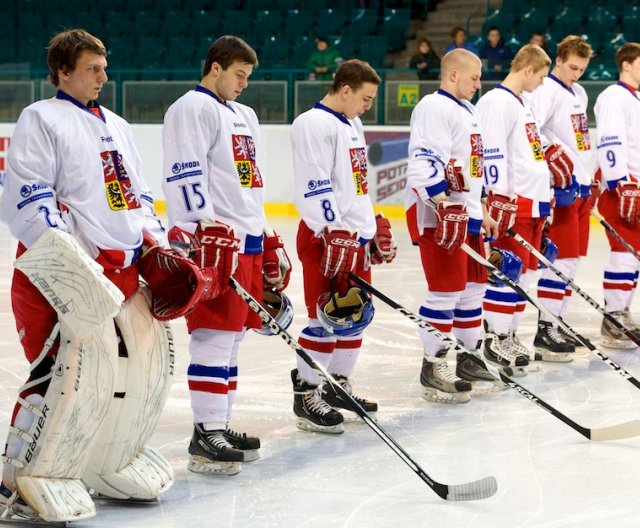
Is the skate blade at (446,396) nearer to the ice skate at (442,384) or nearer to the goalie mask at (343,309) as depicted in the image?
the ice skate at (442,384)

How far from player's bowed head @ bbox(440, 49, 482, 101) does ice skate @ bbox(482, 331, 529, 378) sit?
3.82 feet

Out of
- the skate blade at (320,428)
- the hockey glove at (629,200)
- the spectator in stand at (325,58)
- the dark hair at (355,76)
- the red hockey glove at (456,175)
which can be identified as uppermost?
the dark hair at (355,76)

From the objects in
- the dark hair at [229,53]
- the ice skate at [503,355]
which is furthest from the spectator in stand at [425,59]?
the dark hair at [229,53]

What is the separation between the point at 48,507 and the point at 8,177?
0.85m

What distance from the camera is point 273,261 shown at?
12.8 feet

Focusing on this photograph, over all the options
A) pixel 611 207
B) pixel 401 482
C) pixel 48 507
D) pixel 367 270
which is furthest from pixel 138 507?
pixel 611 207

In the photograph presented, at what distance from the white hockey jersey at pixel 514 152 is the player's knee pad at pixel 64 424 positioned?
255cm

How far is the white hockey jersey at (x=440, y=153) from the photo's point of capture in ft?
14.9

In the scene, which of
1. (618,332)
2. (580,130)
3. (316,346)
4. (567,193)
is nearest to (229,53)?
(316,346)

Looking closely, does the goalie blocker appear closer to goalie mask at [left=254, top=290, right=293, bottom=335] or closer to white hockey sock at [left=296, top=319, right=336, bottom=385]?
goalie mask at [left=254, top=290, right=293, bottom=335]

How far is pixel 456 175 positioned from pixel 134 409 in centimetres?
192

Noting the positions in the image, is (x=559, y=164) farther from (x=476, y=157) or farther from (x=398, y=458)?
(x=398, y=458)

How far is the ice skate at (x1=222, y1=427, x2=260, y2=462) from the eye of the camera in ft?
12.1

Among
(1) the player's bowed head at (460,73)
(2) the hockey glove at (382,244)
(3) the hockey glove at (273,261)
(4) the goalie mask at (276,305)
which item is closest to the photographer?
(3) the hockey glove at (273,261)
